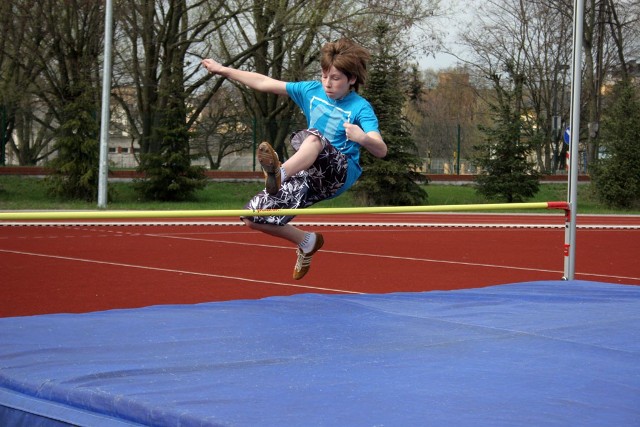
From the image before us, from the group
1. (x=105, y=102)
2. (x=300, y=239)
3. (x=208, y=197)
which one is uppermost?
(x=105, y=102)

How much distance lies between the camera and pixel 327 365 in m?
3.07

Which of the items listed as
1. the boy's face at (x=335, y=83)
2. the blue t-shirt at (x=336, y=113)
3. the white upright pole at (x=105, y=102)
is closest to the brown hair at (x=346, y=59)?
the boy's face at (x=335, y=83)

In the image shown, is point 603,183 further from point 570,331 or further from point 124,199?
point 570,331

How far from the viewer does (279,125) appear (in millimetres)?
23781

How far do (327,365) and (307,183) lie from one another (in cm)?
150

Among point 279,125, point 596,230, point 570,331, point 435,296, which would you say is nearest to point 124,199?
point 279,125

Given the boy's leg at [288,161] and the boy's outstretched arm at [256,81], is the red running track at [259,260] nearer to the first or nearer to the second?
the boy's outstretched arm at [256,81]

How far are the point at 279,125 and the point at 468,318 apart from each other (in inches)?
781

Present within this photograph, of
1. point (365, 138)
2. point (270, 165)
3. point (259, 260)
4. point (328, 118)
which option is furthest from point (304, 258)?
point (259, 260)

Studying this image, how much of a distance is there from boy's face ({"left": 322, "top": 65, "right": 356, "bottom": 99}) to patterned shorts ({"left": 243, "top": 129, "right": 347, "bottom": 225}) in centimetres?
21

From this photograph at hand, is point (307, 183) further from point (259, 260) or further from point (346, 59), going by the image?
point (259, 260)

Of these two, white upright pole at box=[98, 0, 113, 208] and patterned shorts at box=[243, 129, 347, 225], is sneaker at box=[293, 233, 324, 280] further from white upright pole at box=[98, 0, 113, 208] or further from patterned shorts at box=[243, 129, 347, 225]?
white upright pole at box=[98, 0, 113, 208]

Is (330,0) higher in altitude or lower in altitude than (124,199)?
higher

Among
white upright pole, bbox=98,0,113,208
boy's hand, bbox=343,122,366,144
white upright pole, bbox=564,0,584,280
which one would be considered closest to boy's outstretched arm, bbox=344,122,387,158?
boy's hand, bbox=343,122,366,144
